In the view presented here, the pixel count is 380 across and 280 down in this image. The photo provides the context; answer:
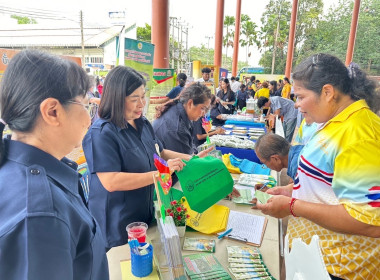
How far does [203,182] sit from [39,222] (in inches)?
42.8

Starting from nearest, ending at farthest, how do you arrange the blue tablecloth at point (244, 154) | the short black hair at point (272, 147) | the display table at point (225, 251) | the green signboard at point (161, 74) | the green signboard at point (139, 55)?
the display table at point (225, 251) < the short black hair at point (272, 147) < the blue tablecloth at point (244, 154) < the green signboard at point (139, 55) < the green signboard at point (161, 74)

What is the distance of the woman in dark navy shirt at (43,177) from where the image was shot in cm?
54

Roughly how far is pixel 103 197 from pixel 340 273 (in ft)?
4.16

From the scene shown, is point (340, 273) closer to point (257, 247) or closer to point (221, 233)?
point (257, 247)

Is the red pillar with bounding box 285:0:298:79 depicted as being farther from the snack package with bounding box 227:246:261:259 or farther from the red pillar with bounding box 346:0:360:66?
the snack package with bounding box 227:246:261:259

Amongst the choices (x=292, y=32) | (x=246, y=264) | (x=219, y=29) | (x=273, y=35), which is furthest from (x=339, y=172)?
(x=273, y=35)

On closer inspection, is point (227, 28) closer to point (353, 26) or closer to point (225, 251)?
point (353, 26)

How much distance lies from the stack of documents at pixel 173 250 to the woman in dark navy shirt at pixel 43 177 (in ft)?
0.98

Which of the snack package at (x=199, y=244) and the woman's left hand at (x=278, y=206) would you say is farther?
the snack package at (x=199, y=244)

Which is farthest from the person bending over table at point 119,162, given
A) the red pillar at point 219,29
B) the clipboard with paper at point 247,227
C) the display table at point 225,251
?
the red pillar at point 219,29

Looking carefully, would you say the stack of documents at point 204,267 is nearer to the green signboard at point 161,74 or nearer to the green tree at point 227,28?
the green signboard at point 161,74

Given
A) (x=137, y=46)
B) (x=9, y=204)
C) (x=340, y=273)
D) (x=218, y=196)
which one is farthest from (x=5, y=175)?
(x=137, y=46)

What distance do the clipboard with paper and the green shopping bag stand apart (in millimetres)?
225

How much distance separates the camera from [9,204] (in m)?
0.56
